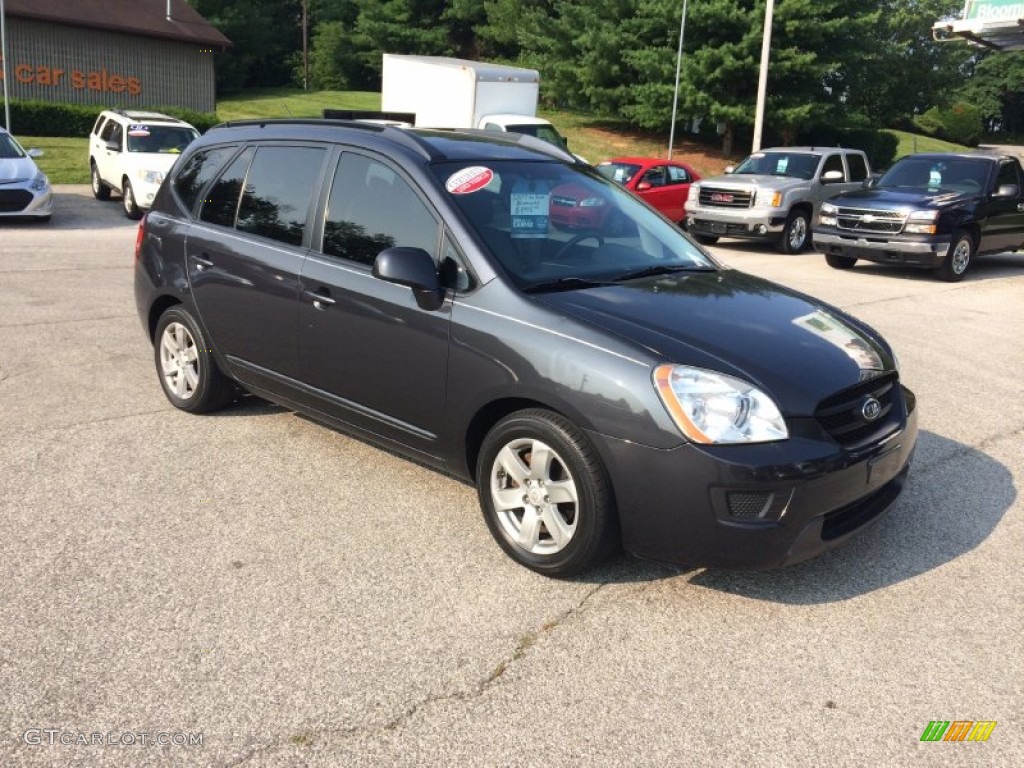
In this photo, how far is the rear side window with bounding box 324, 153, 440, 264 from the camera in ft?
14.1

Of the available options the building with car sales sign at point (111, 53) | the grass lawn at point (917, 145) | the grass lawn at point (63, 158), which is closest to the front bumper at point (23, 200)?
the grass lawn at point (63, 158)

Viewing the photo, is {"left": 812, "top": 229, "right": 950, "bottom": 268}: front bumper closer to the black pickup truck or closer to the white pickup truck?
the black pickup truck

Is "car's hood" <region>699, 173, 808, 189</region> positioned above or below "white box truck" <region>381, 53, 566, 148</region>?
below

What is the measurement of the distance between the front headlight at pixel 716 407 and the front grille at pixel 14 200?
46.4 ft

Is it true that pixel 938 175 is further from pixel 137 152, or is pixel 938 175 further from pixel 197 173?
pixel 137 152

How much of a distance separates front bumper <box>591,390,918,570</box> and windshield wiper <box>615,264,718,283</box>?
44.3 inches

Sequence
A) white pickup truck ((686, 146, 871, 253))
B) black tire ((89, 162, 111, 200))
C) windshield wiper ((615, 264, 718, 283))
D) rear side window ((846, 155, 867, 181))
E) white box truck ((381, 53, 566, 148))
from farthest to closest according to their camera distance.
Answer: white box truck ((381, 53, 566, 148)), black tire ((89, 162, 111, 200)), rear side window ((846, 155, 867, 181)), white pickup truck ((686, 146, 871, 253)), windshield wiper ((615, 264, 718, 283))

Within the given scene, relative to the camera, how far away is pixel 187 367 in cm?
575

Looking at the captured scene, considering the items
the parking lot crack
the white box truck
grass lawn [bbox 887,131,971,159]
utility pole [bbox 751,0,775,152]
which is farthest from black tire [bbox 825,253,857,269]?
grass lawn [bbox 887,131,971,159]

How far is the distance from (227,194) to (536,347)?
8.36 ft

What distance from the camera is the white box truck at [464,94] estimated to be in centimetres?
2181

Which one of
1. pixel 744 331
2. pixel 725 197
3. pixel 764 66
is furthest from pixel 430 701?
pixel 764 66

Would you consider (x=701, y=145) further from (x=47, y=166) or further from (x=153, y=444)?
(x=153, y=444)

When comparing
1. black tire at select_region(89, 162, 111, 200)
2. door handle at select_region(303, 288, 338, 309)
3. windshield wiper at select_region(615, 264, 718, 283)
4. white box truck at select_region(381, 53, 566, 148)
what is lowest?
black tire at select_region(89, 162, 111, 200)
